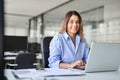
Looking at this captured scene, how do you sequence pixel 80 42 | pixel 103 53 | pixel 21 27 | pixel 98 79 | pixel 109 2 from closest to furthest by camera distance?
pixel 98 79
pixel 103 53
pixel 80 42
pixel 109 2
pixel 21 27

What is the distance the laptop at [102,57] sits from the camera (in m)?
1.22

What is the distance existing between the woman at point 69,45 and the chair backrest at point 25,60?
198 cm

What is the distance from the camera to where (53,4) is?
24.4ft

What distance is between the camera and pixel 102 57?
1.27 metres

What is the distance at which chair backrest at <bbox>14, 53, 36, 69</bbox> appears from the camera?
3713 mm

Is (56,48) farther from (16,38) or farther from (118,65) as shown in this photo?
(16,38)

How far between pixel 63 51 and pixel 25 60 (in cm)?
213

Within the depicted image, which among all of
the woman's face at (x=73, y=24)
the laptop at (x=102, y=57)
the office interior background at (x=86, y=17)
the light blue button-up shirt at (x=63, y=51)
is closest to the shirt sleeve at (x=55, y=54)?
the light blue button-up shirt at (x=63, y=51)

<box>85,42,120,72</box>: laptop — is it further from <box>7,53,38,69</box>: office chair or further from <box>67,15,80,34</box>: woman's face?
<box>7,53,38,69</box>: office chair

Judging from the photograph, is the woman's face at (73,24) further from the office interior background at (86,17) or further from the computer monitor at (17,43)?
the computer monitor at (17,43)

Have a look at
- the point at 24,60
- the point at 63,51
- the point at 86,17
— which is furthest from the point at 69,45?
the point at 86,17

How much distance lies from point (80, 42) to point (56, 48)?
0.29 m

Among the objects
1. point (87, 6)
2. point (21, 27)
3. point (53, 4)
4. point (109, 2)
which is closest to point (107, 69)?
point (109, 2)

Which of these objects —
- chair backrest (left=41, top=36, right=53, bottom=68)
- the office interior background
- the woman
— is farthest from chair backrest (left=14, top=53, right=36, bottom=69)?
the woman
